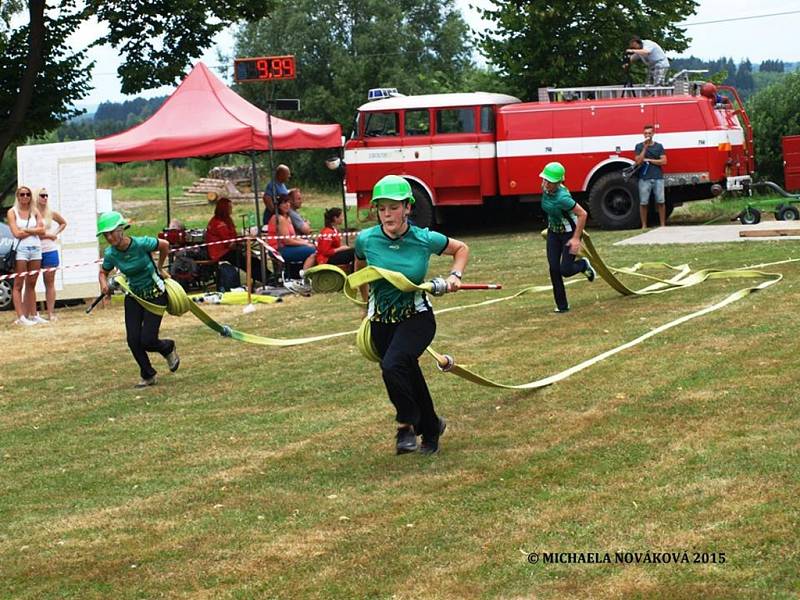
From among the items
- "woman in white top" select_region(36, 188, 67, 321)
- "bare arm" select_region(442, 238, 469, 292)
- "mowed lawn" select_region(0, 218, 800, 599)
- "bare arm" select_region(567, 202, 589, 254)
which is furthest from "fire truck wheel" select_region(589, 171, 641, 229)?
"bare arm" select_region(442, 238, 469, 292)

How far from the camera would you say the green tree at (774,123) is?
31281 mm

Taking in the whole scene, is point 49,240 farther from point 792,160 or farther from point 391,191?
point 792,160

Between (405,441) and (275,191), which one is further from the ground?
(275,191)

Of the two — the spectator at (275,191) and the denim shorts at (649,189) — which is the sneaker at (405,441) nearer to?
the spectator at (275,191)

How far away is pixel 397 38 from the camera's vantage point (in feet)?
210

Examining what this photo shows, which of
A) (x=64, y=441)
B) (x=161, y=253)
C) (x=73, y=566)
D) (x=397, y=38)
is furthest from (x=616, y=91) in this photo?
(x=397, y=38)

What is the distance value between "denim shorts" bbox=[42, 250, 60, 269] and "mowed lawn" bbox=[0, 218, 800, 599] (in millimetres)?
4517

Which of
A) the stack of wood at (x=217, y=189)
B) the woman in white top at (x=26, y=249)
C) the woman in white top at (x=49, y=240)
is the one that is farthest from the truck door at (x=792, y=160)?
the stack of wood at (x=217, y=189)

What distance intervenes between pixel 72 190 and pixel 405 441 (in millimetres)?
12621

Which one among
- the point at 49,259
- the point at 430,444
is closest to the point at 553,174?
the point at 430,444

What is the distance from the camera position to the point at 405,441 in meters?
8.72

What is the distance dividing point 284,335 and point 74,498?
6991 millimetres

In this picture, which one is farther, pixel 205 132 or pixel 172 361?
pixel 205 132

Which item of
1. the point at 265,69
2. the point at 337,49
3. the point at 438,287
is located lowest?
the point at 438,287
